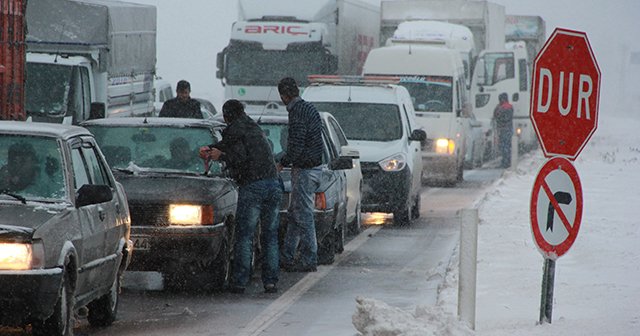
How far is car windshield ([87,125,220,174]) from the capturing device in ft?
43.5

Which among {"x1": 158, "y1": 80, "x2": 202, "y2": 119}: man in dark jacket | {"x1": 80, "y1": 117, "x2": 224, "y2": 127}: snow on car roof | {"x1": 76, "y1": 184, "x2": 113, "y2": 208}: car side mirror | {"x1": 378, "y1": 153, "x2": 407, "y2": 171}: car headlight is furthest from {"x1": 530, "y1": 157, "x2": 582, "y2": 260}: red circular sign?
{"x1": 378, "y1": 153, "x2": 407, "y2": 171}: car headlight

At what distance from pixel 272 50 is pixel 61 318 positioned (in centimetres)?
2307

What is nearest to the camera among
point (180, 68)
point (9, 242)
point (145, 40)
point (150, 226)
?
point (9, 242)

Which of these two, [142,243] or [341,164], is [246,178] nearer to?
[142,243]

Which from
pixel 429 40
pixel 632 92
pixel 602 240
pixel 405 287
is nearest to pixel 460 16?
pixel 429 40

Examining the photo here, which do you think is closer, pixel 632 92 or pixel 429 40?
pixel 429 40

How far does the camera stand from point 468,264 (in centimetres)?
982

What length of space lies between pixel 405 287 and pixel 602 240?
14.7 feet

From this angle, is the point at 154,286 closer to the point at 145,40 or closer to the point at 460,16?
the point at 145,40

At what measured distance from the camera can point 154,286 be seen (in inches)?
520

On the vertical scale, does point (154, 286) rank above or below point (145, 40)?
below

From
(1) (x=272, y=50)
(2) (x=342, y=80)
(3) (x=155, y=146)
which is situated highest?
(1) (x=272, y=50)

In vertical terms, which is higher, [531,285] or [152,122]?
[152,122]

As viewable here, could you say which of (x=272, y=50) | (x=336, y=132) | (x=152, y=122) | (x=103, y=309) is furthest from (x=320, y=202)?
(x=272, y=50)
